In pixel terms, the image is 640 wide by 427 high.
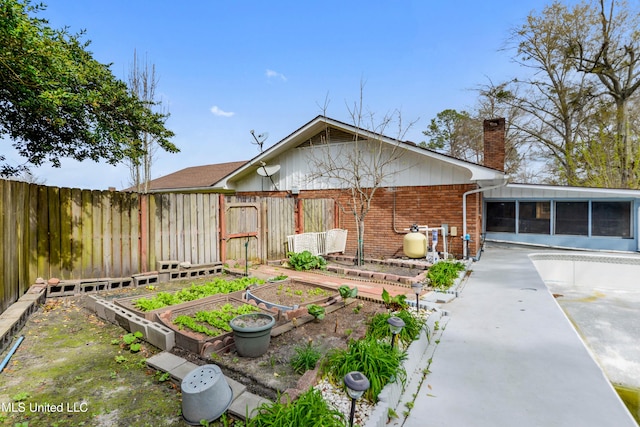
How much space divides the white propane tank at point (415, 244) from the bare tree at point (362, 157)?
4.56 ft

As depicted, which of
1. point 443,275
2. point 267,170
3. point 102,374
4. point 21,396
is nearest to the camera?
point 21,396

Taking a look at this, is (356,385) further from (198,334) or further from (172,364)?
(198,334)

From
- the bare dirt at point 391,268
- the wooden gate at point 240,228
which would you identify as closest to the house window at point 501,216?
the bare dirt at point 391,268

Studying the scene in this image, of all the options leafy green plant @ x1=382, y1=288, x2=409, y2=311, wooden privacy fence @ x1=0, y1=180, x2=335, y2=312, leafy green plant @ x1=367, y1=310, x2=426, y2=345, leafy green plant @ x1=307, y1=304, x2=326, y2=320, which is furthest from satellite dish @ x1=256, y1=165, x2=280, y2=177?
leafy green plant @ x1=367, y1=310, x2=426, y2=345

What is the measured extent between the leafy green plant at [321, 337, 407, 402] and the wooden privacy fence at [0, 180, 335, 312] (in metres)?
4.49

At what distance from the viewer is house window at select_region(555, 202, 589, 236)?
11.6 metres

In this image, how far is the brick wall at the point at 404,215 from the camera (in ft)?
30.8

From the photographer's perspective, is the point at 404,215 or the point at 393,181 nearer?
the point at 404,215

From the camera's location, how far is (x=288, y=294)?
228 inches

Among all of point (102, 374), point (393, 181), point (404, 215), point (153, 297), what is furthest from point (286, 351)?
point (393, 181)

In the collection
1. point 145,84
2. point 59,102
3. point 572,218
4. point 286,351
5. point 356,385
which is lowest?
point 286,351

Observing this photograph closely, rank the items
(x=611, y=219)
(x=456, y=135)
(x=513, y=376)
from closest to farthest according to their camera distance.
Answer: (x=513, y=376), (x=611, y=219), (x=456, y=135)

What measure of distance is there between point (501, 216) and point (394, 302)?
10.9 meters

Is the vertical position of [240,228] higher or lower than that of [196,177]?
lower
